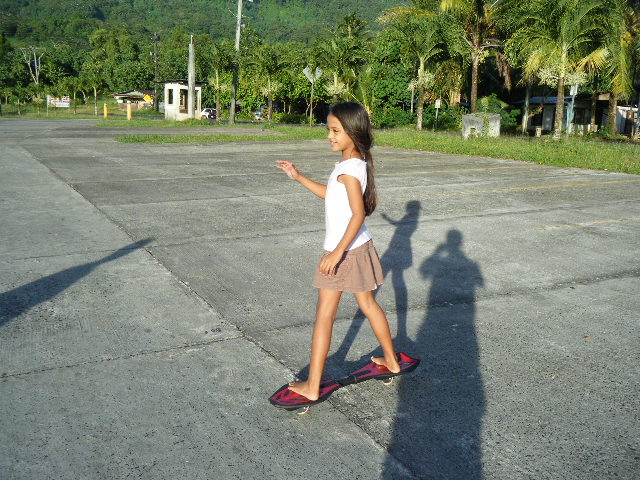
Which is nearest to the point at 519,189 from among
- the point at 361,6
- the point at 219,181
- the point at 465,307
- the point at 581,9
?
the point at 219,181

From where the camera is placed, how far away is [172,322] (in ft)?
14.9

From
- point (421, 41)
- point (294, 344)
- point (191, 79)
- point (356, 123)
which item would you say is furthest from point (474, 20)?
point (356, 123)

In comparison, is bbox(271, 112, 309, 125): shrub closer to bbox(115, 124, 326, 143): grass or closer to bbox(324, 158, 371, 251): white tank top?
bbox(115, 124, 326, 143): grass

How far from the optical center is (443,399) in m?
3.46

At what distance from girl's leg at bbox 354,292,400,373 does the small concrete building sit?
4245 cm

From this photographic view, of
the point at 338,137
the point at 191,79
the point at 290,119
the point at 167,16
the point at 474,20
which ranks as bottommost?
the point at 338,137

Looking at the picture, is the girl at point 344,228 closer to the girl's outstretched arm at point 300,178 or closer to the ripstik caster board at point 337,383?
the ripstik caster board at point 337,383

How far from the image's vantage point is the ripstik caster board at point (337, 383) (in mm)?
3251

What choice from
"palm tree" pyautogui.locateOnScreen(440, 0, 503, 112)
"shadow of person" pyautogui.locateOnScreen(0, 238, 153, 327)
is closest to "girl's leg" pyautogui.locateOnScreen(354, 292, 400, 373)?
"shadow of person" pyautogui.locateOnScreen(0, 238, 153, 327)

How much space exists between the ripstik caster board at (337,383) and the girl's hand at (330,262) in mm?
679

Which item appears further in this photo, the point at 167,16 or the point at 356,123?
the point at 167,16

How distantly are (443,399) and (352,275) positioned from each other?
0.89 m

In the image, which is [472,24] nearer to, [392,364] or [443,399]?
[392,364]

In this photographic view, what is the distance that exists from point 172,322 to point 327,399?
1585 millimetres
